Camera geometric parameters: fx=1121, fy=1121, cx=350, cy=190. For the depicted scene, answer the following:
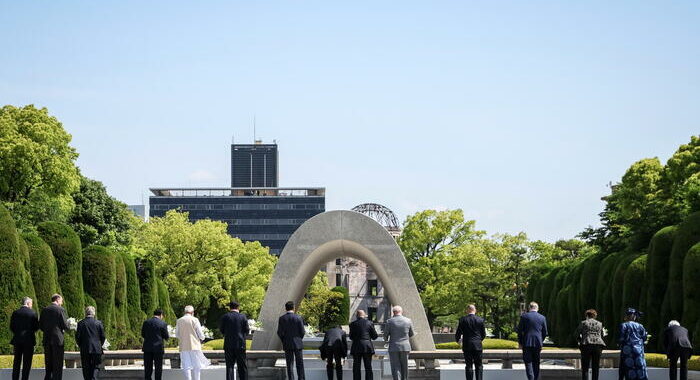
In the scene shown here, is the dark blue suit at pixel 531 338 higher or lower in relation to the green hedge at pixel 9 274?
lower

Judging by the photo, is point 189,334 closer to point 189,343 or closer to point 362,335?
point 189,343

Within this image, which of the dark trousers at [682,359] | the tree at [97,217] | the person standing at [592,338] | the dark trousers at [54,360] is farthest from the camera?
the tree at [97,217]

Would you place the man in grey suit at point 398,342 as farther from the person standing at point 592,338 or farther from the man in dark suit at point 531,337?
the person standing at point 592,338

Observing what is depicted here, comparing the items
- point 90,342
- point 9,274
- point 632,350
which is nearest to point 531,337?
point 632,350

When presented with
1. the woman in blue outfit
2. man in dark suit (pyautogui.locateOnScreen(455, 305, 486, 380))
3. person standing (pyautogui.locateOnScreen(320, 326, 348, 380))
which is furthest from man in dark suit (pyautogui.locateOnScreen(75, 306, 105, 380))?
the woman in blue outfit

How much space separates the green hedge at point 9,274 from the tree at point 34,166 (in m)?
17.8

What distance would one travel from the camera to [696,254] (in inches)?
1221

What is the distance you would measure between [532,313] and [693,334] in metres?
9.91

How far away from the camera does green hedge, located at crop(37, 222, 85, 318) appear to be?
3841 cm

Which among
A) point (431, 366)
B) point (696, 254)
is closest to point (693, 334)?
point (696, 254)

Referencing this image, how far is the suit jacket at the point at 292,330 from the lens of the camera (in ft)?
72.8

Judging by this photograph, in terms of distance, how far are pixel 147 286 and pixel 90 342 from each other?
1264 inches

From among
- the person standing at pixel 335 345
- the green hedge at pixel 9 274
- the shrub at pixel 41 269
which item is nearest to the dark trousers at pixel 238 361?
the person standing at pixel 335 345

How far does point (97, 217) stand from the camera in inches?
2335
